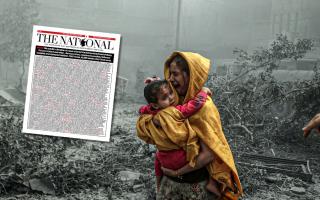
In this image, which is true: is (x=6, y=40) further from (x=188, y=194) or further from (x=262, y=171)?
(x=188, y=194)

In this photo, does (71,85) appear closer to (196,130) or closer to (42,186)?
(42,186)

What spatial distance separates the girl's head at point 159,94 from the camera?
1.99 m

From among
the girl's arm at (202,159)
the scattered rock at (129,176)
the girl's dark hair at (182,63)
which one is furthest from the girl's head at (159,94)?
the scattered rock at (129,176)

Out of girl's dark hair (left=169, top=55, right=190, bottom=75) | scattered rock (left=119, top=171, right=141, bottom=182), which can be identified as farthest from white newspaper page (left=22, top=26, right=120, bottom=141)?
girl's dark hair (left=169, top=55, right=190, bottom=75)

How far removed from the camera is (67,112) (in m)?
3.79

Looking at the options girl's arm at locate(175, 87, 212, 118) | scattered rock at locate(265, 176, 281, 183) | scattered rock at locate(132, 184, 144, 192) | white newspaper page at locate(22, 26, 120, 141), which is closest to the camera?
girl's arm at locate(175, 87, 212, 118)

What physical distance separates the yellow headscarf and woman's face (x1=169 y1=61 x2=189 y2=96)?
2.0 inches

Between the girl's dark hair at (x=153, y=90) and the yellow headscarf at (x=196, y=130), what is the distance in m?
0.10

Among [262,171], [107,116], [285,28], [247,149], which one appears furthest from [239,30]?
[107,116]

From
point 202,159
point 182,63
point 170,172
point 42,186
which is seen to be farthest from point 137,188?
point 182,63

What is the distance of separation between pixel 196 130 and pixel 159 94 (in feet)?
0.97

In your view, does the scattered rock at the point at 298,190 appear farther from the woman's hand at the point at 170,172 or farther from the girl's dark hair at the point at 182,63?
the girl's dark hair at the point at 182,63

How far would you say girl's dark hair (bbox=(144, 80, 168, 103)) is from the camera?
199cm

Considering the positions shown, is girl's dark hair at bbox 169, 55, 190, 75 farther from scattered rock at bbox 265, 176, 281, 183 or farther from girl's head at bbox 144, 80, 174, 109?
scattered rock at bbox 265, 176, 281, 183
